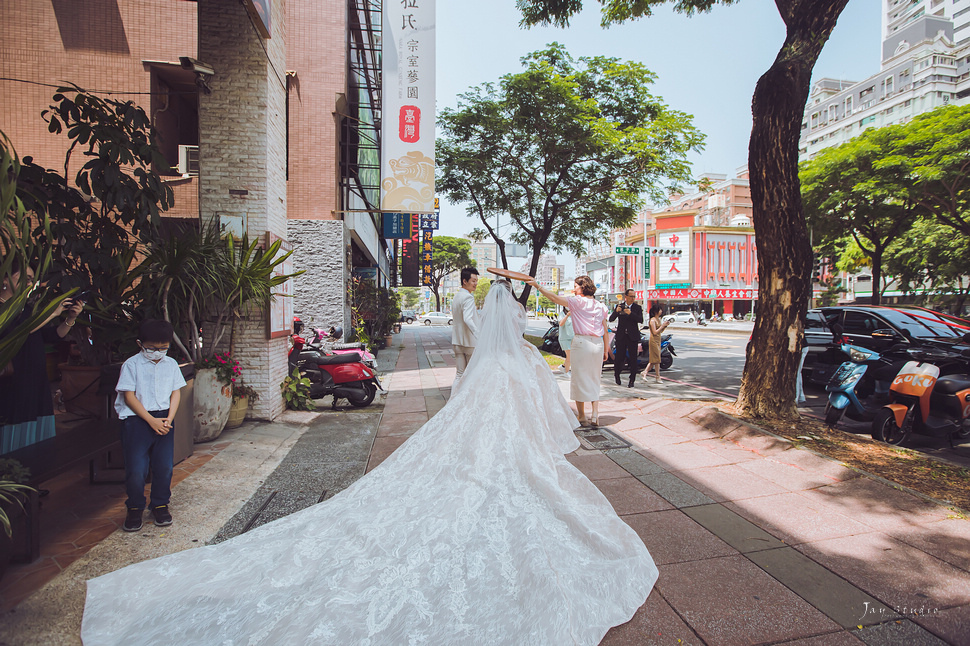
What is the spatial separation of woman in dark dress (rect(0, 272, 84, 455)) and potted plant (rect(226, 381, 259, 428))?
212 cm

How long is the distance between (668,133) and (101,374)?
43.0 feet

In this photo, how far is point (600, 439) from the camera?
527cm

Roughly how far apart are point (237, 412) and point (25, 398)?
7.85ft

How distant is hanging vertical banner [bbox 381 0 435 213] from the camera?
880 cm

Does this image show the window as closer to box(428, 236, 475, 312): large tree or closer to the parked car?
the parked car

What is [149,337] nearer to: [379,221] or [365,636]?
[365,636]

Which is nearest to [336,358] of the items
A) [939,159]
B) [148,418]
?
[148,418]

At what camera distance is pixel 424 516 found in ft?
9.05

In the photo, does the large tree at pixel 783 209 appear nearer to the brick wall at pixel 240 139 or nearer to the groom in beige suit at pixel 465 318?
the groom in beige suit at pixel 465 318

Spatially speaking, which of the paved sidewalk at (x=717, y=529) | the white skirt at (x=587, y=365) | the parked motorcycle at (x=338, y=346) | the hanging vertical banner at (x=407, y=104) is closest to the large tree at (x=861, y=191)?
the hanging vertical banner at (x=407, y=104)

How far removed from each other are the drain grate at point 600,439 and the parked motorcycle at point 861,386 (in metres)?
2.61

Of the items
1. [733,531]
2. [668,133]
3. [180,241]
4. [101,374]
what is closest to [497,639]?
[733,531]

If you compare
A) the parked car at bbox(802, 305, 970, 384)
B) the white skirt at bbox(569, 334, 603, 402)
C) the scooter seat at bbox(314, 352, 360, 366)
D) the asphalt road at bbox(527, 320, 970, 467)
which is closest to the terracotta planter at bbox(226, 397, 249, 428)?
the scooter seat at bbox(314, 352, 360, 366)

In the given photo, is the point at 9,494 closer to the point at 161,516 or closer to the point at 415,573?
the point at 161,516
